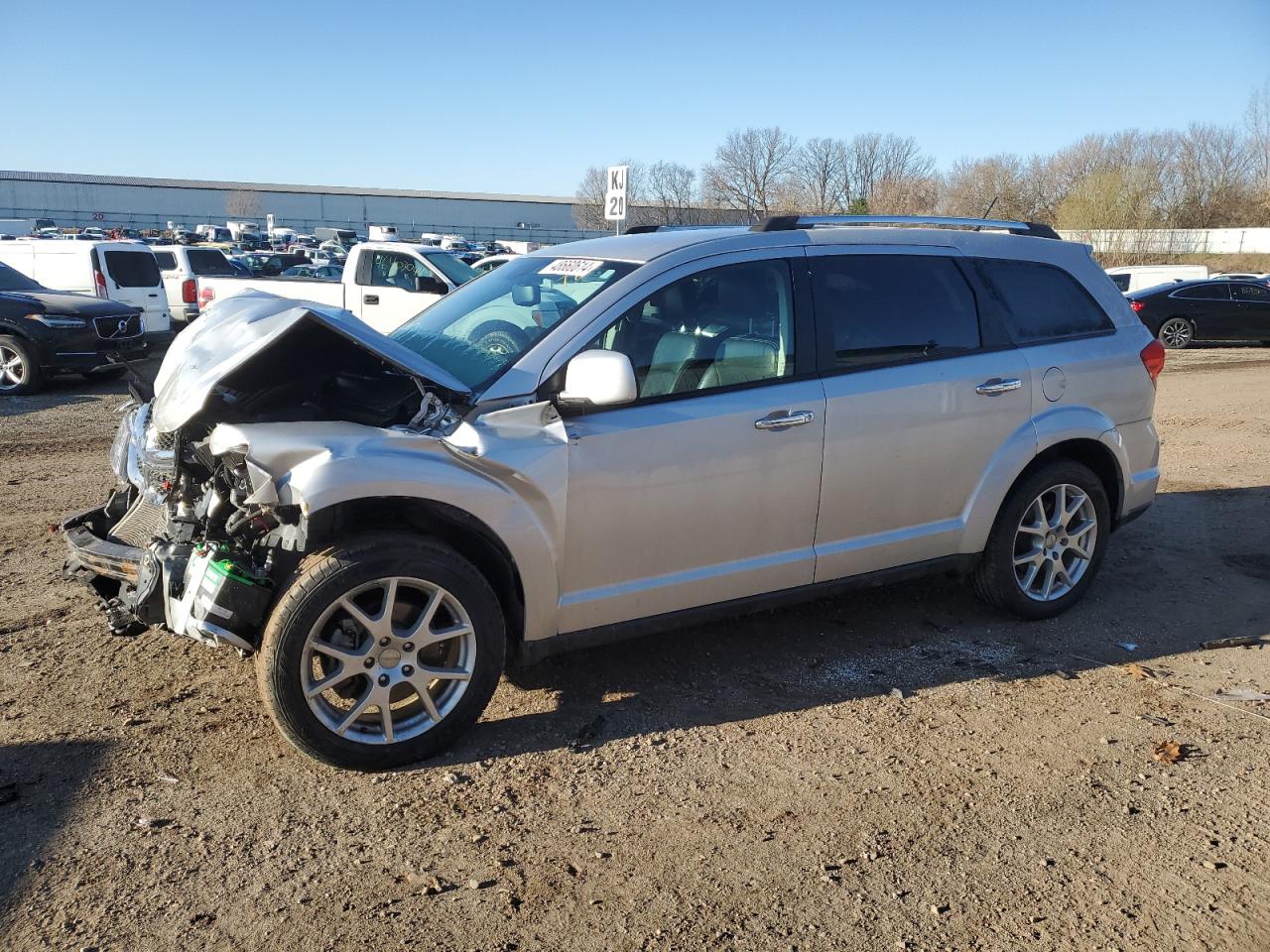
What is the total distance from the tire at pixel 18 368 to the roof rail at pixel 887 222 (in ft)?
34.8

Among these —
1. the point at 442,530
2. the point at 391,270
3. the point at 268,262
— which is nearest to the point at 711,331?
the point at 442,530

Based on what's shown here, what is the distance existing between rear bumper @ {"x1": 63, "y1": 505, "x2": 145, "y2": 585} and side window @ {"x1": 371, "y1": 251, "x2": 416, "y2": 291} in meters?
10.5

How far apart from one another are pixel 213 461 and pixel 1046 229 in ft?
14.0

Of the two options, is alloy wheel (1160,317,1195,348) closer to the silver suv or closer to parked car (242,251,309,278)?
the silver suv

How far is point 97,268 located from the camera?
16109mm

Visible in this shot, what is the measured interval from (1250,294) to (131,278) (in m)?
21.3

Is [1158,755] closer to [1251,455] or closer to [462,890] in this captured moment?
[462,890]

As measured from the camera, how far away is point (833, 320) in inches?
172

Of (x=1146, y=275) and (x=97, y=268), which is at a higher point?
(x=97, y=268)

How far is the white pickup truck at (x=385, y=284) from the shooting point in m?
14.0

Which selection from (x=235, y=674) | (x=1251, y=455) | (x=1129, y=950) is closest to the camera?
(x=1129, y=950)

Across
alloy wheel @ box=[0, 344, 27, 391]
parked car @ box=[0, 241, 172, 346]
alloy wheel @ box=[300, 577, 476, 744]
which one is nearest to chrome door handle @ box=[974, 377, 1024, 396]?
alloy wheel @ box=[300, 577, 476, 744]

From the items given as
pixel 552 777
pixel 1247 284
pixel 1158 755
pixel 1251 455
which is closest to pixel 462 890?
pixel 552 777

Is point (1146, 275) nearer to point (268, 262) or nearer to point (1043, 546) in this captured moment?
point (1043, 546)
